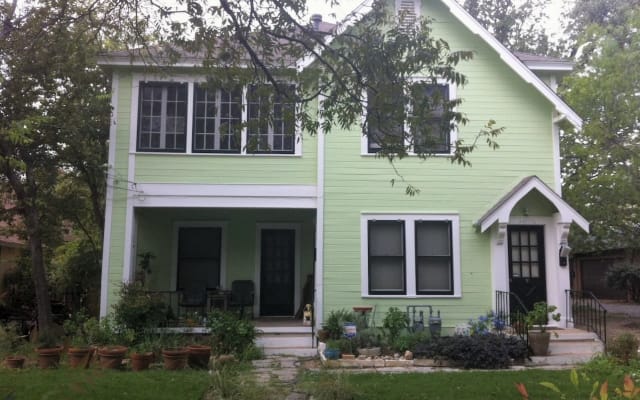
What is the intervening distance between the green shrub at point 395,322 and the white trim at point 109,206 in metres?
5.75

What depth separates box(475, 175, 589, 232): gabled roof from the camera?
11656mm

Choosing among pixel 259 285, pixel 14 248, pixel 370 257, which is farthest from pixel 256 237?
pixel 14 248

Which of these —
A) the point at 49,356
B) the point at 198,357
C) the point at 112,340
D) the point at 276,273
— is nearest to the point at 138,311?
the point at 112,340

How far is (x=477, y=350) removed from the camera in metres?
9.78

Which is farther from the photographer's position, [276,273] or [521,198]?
[276,273]

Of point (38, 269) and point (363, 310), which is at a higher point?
point (38, 269)

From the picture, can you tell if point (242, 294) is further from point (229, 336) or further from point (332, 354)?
point (332, 354)

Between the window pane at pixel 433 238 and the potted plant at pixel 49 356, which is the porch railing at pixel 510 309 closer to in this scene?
the window pane at pixel 433 238

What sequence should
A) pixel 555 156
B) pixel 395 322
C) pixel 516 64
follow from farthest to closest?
pixel 555 156
pixel 516 64
pixel 395 322

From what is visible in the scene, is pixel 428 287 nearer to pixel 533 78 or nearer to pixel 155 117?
pixel 533 78

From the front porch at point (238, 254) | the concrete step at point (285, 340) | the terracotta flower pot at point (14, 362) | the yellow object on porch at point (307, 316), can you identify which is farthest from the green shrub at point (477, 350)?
the terracotta flower pot at point (14, 362)

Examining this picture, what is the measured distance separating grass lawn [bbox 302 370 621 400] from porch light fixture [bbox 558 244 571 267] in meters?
3.43

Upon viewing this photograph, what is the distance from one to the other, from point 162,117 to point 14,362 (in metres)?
5.62

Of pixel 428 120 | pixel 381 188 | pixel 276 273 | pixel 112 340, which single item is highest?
pixel 428 120
